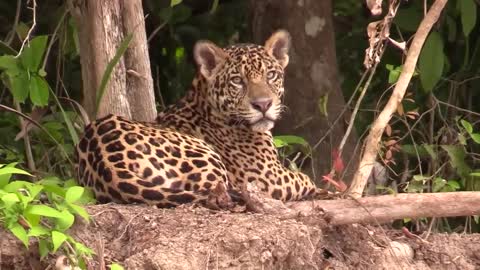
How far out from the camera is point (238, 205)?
658 centimetres

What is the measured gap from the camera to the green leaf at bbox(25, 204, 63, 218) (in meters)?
5.53

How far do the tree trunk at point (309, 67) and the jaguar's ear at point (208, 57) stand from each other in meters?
1.52

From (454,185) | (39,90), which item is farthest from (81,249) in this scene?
(454,185)

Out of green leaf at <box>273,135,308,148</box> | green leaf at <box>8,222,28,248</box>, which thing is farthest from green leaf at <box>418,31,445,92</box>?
green leaf at <box>8,222,28,248</box>

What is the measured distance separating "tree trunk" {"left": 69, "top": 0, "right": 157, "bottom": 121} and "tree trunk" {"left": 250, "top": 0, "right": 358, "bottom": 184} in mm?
1651

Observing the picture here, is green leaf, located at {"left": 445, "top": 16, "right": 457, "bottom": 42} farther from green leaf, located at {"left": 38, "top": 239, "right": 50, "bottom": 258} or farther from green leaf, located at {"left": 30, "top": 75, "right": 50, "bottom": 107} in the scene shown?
green leaf, located at {"left": 38, "top": 239, "right": 50, "bottom": 258}

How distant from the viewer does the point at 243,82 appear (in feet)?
24.8

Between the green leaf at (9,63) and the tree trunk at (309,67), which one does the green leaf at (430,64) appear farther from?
the green leaf at (9,63)

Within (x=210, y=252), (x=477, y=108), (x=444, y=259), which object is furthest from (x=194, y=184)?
(x=477, y=108)

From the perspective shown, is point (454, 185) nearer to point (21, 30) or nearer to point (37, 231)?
point (21, 30)

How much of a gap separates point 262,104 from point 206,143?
15.1 inches

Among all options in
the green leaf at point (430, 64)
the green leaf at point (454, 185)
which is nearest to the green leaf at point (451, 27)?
the green leaf at point (430, 64)

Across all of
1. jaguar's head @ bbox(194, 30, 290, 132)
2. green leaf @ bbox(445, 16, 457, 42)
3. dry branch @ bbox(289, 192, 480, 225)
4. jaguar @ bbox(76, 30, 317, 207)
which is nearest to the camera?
dry branch @ bbox(289, 192, 480, 225)

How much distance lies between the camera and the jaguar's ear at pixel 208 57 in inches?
302
